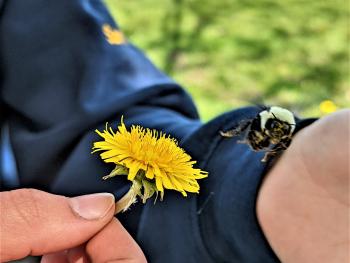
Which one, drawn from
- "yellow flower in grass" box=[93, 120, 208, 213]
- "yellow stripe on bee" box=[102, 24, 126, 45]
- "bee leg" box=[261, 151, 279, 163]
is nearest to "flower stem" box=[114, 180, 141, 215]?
"yellow flower in grass" box=[93, 120, 208, 213]

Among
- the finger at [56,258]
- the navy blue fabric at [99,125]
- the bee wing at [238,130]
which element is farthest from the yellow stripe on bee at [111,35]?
the finger at [56,258]

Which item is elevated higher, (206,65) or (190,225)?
(190,225)

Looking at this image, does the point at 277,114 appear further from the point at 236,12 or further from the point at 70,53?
the point at 236,12

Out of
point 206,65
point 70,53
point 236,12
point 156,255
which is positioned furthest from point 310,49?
point 156,255

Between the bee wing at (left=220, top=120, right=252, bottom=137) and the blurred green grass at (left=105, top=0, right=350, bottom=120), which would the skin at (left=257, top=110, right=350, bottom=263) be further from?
the blurred green grass at (left=105, top=0, right=350, bottom=120)

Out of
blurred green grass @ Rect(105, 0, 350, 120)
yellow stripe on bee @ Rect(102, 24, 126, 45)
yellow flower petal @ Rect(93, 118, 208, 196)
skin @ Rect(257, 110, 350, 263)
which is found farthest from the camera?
blurred green grass @ Rect(105, 0, 350, 120)

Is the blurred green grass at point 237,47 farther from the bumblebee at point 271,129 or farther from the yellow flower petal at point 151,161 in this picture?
the yellow flower petal at point 151,161

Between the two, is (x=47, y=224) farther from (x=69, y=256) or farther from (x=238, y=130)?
(x=238, y=130)
